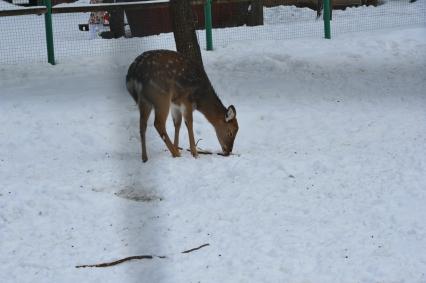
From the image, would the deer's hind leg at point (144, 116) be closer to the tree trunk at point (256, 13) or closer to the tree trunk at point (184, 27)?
the tree trunk at point (184, 27)

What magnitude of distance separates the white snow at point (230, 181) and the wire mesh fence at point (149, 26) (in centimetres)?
97

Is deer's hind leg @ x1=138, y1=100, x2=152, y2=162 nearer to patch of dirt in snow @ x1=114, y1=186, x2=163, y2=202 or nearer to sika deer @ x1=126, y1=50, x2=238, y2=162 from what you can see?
sika deer @ x1=126, y1=50, x2=238, y2=162

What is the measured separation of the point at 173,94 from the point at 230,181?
113 cm

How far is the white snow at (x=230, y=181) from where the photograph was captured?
512 cm

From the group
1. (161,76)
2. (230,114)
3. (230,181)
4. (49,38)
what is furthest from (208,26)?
(230,181)

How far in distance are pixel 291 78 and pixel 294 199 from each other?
13.7 feet

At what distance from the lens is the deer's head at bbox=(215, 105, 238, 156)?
296 inches

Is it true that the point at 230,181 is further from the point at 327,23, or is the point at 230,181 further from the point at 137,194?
the point at 327,23

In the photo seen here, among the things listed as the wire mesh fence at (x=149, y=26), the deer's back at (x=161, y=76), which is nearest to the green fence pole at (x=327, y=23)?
the wire mesh fence at (x=149, y=26)

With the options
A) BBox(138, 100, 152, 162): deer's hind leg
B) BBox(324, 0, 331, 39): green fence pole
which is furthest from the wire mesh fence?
BBox(138, 100, 152, 162): deer's hind leg

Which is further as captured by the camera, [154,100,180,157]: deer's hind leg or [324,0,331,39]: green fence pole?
[324,0,331,39]: green fence pole

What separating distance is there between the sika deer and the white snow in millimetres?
244

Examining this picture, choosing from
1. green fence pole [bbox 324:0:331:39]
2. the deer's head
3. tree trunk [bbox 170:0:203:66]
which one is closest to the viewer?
the deer's head

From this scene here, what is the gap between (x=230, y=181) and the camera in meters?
6.54
